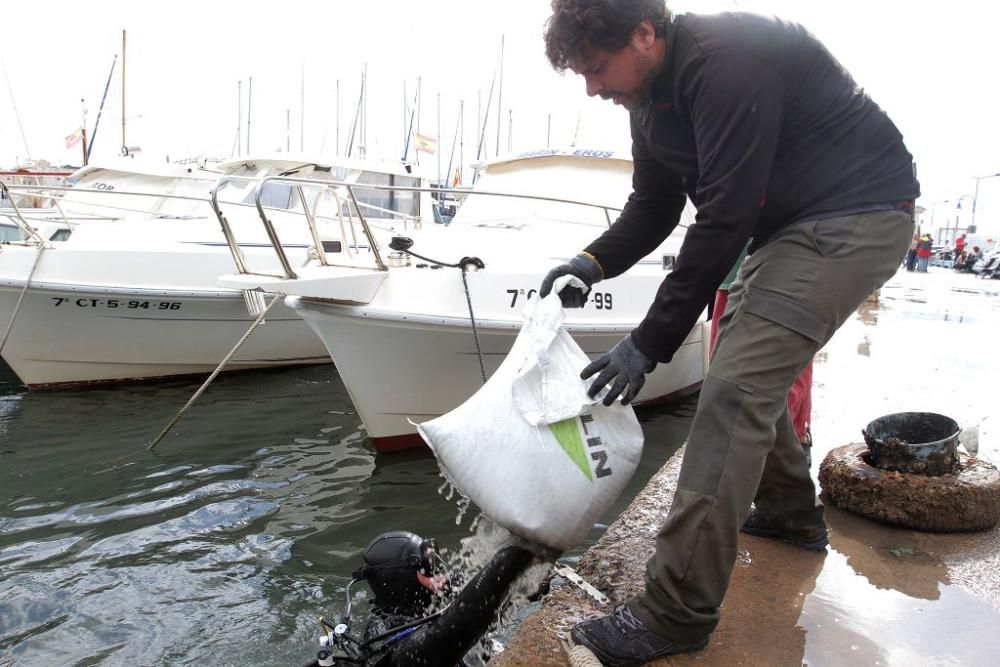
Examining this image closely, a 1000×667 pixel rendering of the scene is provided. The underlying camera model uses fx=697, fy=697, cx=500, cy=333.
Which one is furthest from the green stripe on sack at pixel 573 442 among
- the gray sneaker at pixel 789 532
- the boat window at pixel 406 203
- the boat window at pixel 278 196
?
the boat window at pixel 406 203

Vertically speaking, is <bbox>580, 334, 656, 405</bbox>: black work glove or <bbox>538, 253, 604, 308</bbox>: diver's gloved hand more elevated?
<bbox>538, 253, 604, 308</bbox>: diver's gloved hand

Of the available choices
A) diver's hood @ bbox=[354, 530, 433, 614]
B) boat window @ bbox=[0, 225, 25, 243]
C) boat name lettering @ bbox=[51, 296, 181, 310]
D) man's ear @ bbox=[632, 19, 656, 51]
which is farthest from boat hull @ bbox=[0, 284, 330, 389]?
boat window @ bbox=[0, 225, 25, 243]

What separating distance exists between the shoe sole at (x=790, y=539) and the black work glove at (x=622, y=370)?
1.04 meters

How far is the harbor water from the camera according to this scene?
3215 mm

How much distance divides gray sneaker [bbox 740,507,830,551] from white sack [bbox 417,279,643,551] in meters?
0.88

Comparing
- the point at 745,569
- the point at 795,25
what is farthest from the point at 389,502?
the point at 795,25

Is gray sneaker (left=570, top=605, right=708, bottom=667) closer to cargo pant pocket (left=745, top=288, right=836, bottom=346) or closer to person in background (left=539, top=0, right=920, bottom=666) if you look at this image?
person in background (left=539, top=0, right=920, bottom=666)

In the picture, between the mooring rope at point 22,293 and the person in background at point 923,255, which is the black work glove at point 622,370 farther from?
the person in background at point 923,255

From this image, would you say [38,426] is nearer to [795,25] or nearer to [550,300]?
[550,300]

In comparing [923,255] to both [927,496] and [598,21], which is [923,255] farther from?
[598,21]

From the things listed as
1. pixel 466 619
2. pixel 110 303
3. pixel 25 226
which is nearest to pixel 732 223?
pixel 466 619

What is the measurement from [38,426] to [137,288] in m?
1.71

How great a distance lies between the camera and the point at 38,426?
6.63 m

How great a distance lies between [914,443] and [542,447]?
190 cm
